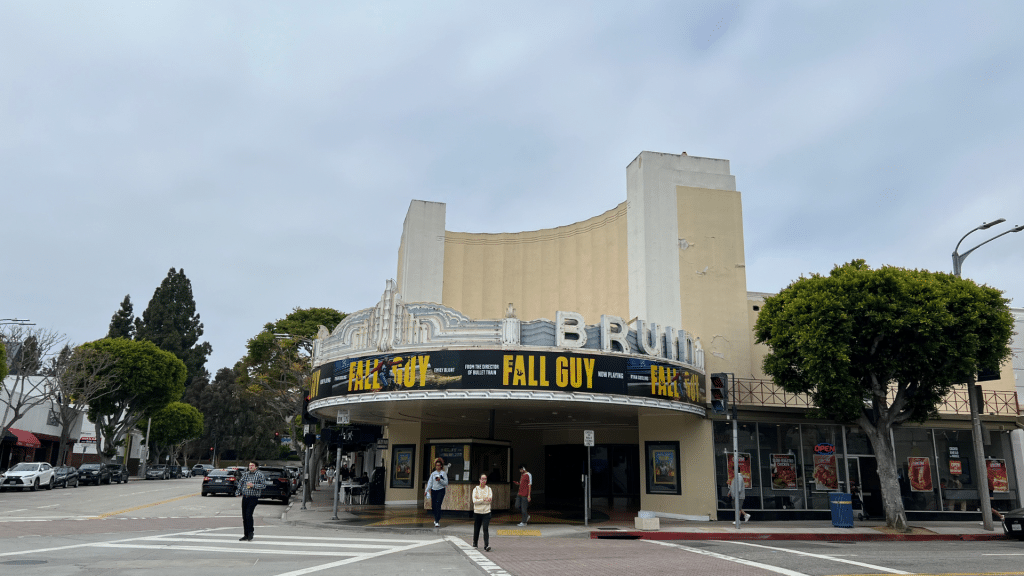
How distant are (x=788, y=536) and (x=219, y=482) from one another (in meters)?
27.6

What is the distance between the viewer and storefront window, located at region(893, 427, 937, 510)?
26188 mm

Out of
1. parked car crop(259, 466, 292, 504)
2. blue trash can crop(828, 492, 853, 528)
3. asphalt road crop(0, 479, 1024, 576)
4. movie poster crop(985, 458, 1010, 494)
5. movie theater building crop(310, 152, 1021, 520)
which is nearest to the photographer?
asphalt road crop(0, 479, 1024, 576)

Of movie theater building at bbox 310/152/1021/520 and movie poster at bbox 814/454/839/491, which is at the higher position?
movie theater building at bbox 310/152/1021/520

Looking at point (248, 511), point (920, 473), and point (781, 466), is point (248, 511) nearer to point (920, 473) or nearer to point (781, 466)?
point (781, 466)

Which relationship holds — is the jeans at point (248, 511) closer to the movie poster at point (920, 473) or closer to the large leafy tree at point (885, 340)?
the large leafy tree at point (885, 340)

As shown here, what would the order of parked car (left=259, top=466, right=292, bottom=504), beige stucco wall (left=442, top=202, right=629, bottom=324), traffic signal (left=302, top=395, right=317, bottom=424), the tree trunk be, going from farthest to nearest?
parked car (left=259, top=466, right=292, bottom=504) < beige stucco wall (left=442, top=202, right=629, bottom=324) < traffic signal (left=302, top=395, right=317, bottom=424) < the tree trunk

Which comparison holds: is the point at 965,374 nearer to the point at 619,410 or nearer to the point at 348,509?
the point at 619,410

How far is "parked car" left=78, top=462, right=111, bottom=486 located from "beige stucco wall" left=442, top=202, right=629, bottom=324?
96.7 feet

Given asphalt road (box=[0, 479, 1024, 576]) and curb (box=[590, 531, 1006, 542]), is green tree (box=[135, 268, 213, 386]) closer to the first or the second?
asphalt road (box=[0, 479, 1024, 576])

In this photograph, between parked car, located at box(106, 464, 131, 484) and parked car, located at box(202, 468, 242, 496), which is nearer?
parked car, located at box(202, 468, 242, 496)

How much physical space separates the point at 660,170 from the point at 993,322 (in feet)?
38.9

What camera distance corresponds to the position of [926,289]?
70.5 feet

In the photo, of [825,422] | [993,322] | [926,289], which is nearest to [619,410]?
[825,422]

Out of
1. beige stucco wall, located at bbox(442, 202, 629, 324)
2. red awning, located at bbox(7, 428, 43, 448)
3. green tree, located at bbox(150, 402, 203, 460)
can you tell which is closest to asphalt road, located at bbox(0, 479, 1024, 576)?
beige stucco wall, located at bbox(442, 202, 629, 324)
